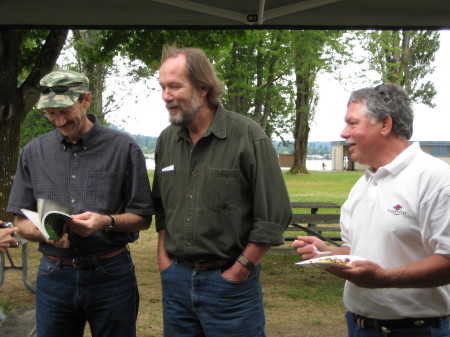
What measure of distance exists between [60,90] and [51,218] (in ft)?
2.41

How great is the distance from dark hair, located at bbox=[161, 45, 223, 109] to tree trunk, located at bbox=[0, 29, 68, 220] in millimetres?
7192

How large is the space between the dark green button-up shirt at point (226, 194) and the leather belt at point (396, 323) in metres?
0.60

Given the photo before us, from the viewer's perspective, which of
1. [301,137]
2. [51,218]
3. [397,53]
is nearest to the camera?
[51,218]

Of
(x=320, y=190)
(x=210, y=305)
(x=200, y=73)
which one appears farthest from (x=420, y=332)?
(x=320, y=190)

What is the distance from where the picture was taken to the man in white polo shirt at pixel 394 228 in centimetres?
219

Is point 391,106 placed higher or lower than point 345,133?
higher

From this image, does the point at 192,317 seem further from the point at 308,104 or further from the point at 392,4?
the point at 308,104

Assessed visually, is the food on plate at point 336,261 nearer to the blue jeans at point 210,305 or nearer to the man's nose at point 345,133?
the man's nose at point 345,133

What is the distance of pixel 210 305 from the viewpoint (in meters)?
2.82

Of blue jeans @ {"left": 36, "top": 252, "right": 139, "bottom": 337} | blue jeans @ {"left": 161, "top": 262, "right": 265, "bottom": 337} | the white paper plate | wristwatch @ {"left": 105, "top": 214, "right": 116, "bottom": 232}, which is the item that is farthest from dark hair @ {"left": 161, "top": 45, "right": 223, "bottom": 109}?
the white paper plate

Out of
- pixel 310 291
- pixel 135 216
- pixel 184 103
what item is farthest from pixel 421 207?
pixel 310 291

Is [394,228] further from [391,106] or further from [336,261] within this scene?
[391,106]

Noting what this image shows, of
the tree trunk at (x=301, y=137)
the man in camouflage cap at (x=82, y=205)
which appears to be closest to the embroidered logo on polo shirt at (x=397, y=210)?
the man in camouflage cap at (x=82, y=205)

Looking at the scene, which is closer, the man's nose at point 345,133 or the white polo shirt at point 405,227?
the white polo shirt at point 405,227
